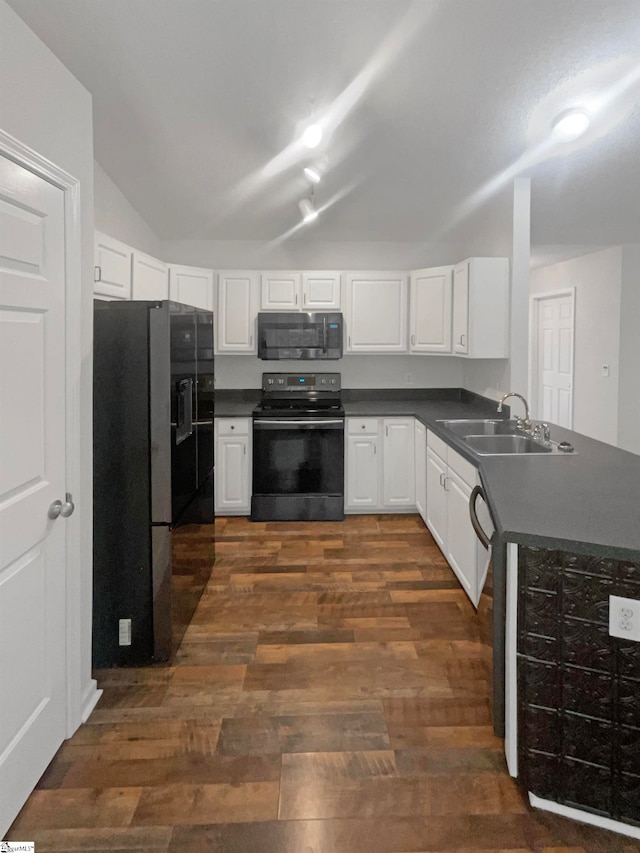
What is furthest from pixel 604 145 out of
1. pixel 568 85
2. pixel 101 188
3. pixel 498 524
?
pixel 101 188

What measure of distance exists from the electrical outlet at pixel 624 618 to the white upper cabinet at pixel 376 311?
3.49 meters

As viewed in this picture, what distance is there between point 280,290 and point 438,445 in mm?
1963

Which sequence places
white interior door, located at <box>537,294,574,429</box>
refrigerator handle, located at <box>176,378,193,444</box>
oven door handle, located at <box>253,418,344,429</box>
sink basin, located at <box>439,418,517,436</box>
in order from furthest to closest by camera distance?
white interior door, located at <box>537,294,574,429</box>
oven door handle, located at <box>253,418,344,429</box>
sink basin, located at <box>439,418,517,436</box>
refrigerator handle, located at <box>176,378,193,444</box>

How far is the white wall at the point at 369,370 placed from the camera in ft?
16.7

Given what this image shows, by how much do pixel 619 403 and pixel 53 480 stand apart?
515 centimetres

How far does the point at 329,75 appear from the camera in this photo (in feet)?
8.52

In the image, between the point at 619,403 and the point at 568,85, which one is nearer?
the point at 568,85

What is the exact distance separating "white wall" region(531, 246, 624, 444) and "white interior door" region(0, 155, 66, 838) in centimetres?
509

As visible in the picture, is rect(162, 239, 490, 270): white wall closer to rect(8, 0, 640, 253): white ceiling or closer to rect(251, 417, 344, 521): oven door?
rect(8, 0, 640, 253): white ceiling

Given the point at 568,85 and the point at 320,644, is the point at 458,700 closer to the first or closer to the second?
the point at 320,644

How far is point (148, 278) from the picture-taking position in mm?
3783

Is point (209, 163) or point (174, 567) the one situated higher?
point (209, 163)

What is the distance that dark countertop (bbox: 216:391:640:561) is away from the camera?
158 cm

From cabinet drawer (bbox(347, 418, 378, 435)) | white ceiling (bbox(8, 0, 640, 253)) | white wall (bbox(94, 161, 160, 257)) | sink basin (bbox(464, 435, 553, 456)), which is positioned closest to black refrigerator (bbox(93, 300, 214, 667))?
white ceiling (bbox(8, 0, 640, 253))
